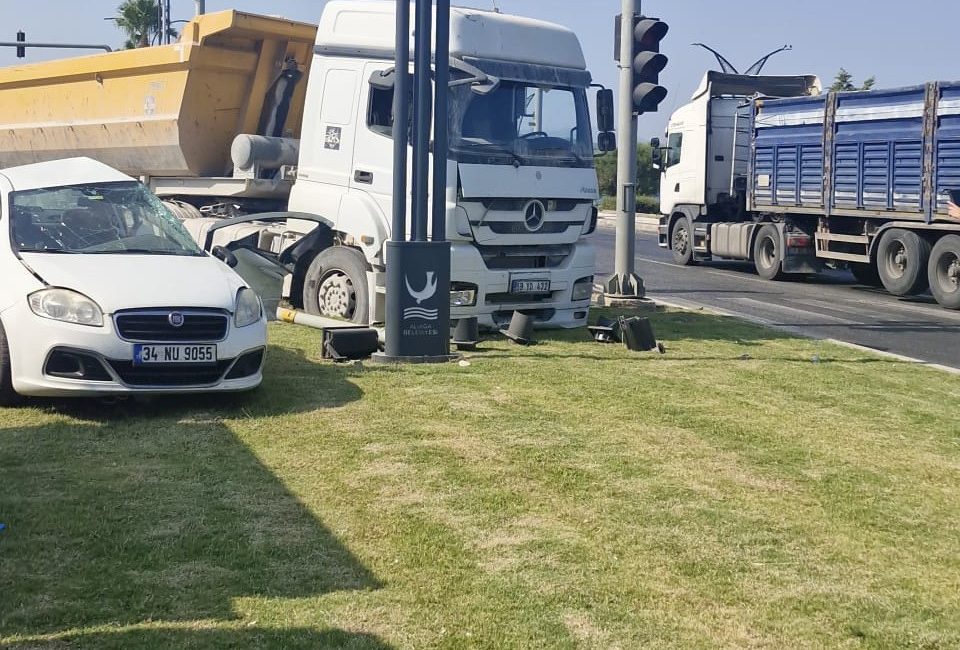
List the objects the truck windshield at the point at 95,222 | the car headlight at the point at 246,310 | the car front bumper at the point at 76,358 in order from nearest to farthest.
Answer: the car front bumper at the point at 76,358
the car headlight at the point at 246,310
the truck windshield at the point at 95,222

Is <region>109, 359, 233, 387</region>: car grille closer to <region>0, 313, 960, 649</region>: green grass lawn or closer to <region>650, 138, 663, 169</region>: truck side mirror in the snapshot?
<region>0, 313, 960, 649</region>: green grass lawn

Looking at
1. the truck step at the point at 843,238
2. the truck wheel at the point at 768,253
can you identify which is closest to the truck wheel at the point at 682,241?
the truck wheel at the point at 768,253

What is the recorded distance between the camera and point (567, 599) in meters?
4.53

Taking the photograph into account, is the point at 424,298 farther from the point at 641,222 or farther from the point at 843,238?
the point at 641,222

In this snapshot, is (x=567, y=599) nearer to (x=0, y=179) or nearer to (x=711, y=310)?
(x=0, y=179)

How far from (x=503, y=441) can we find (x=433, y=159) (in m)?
3.58

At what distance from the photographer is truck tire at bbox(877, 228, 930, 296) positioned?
17906 mm

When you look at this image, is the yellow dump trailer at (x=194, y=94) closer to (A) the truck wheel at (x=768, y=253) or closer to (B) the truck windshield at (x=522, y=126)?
(B) the truck windshield at (x=522, y=126)

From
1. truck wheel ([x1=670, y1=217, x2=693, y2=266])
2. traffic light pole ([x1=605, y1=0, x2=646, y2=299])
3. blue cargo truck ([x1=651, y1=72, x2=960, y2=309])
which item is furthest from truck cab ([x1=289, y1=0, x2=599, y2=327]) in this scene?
truck wheel ([x1=670, y1=217, x2=693, y2=266])

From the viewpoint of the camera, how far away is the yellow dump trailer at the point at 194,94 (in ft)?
46.6

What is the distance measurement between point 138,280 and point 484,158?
417cm

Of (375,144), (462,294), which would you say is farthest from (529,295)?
(375,144)

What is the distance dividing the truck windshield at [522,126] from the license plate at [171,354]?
3.95 metres

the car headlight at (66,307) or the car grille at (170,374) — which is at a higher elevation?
the car headlight at (66,307)
